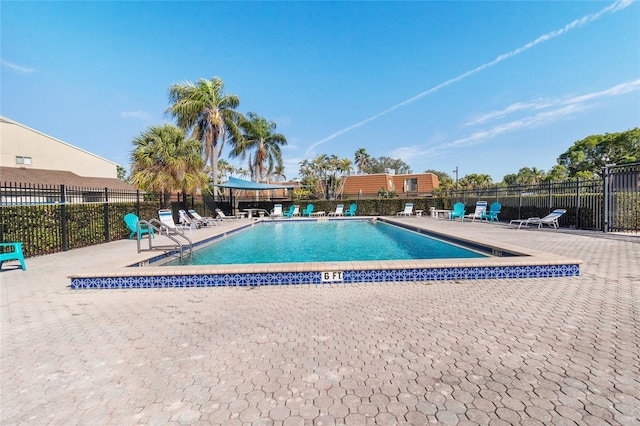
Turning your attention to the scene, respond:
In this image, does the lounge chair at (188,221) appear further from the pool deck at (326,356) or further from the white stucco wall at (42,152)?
the white stucco wall at (42,152)

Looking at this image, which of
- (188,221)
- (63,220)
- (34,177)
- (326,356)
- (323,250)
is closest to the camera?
(326,356)

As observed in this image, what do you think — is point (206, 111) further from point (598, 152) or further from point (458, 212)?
point (598, 152)

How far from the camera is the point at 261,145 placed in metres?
25.6

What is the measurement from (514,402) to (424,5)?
16655 millimetres

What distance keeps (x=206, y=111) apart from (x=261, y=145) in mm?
6500

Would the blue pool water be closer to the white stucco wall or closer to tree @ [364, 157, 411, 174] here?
the white stucco wall

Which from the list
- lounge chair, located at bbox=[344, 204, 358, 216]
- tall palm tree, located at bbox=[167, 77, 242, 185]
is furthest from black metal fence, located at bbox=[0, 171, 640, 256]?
lounge chair, located at bbox=[344, 204, 358, 216]

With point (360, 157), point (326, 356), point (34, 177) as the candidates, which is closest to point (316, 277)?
point (326, 356)

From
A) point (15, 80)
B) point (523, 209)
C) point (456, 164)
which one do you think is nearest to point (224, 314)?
point (523, 209)

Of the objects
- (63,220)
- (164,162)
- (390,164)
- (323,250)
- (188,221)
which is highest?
(390,164)

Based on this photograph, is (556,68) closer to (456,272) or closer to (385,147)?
(456,272)

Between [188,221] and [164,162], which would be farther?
[164,162]

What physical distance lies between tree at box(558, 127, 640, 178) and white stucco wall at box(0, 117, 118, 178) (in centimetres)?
5339

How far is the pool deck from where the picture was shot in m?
1.77
